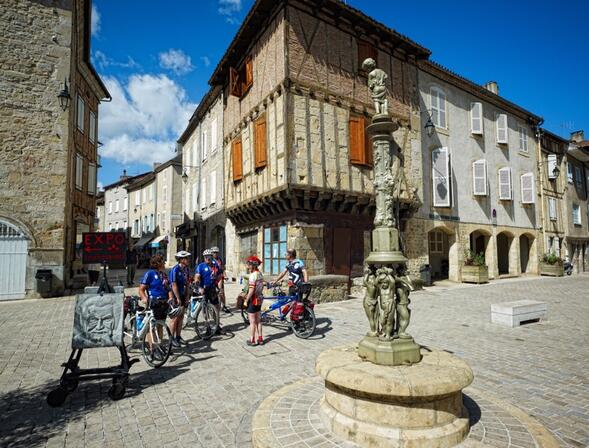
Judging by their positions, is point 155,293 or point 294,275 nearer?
point 155,293

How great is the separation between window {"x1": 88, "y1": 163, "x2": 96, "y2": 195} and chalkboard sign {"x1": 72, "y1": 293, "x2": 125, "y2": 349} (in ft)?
46.1

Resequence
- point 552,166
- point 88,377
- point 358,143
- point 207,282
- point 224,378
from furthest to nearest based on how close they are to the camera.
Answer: point 552,166
point 358,143
point 207,282
point 224,378
point 88,377

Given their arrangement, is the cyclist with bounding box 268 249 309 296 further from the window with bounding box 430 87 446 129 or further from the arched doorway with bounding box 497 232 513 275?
the arched doorway with bounding box 497 232 513 275

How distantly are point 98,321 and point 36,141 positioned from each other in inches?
422

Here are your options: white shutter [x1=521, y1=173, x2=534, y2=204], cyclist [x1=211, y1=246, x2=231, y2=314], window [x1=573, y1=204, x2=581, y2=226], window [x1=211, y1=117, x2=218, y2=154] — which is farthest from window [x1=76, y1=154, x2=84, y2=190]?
window [x1=573, y1=204, x2=581, y2=226]

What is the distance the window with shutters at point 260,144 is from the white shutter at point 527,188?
15.2 metres

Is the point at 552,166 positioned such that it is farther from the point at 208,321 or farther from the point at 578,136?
the point at 208,321

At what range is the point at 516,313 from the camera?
Result: 7.12m

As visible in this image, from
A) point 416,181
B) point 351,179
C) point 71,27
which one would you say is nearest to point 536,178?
point 416,181

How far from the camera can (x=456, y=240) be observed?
15695 mm

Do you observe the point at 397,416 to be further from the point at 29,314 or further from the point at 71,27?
the point at 71,27

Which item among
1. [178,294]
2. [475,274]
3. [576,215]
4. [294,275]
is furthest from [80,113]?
[576,215]

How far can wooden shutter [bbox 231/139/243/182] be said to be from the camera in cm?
1386

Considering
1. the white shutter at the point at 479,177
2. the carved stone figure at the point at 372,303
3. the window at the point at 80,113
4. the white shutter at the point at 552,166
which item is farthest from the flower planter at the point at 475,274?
the window at the point at 80,113
